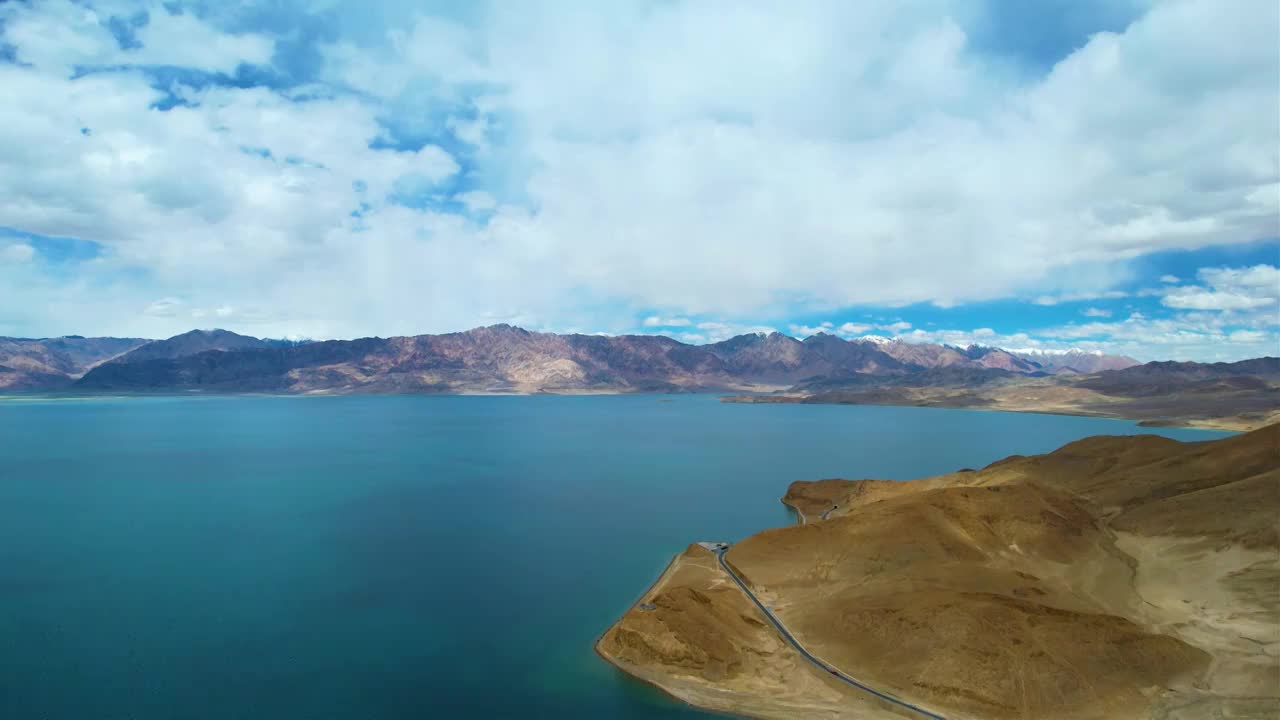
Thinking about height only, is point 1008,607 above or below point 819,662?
above

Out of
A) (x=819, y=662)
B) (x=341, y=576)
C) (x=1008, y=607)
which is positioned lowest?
(x=819, y=662)

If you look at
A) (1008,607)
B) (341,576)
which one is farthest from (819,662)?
(341,576)

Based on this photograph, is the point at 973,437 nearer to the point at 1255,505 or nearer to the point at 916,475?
the point at 916,475

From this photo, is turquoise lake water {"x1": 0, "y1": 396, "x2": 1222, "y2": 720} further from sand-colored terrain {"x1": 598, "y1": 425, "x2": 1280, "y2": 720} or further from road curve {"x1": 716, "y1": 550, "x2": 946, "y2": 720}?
road curve {"x1": 716, "y1": 550, "x2": 946, "y2": 720}

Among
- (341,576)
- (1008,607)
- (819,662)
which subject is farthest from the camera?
(341,576)

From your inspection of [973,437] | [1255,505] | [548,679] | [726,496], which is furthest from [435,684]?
[973,437]

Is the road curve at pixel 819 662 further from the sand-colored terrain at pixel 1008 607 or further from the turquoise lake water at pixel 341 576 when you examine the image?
the turquoise lake water at pixel 341 576

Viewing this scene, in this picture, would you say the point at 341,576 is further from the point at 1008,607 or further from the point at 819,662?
the point at 1008,607
